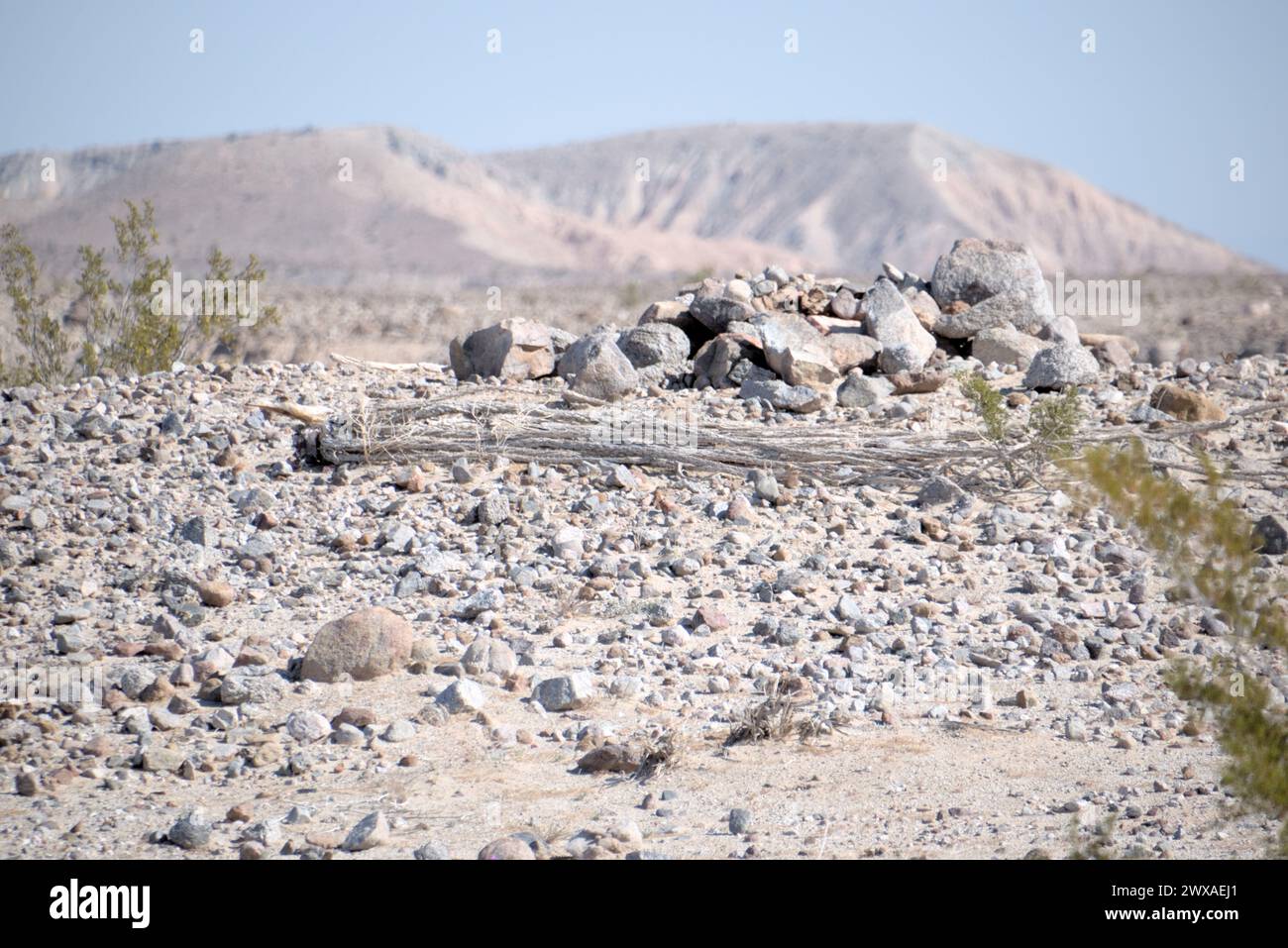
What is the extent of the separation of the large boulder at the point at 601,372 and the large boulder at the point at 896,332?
156 cm

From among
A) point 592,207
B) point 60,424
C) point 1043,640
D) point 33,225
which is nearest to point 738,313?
point 1043,640

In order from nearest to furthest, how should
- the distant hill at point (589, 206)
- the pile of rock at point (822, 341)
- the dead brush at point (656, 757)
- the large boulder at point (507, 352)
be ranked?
the dead brush at point (656, 757) → the pile of rock at point (822, 341) → the large boulder at point (507, 352) → the distant hill at point (589, 206)

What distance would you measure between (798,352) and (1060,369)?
5.29 feet

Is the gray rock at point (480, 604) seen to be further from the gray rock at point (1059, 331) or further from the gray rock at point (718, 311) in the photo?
the gray rock at point (1059, 331)

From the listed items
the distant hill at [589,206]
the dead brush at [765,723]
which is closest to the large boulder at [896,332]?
the dead brush at [765,723]

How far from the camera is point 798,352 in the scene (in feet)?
21.8

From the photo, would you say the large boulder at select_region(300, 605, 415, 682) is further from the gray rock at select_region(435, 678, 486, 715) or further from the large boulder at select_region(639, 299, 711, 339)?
the large boulder at select_region(639, 299, 711, 339)

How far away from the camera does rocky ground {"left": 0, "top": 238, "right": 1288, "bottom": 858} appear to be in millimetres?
3320

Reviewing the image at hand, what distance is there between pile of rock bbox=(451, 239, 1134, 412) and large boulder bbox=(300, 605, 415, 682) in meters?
2.61

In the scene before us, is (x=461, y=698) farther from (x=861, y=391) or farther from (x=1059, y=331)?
(x=1059, y=331)

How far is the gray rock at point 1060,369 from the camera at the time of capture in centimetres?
687

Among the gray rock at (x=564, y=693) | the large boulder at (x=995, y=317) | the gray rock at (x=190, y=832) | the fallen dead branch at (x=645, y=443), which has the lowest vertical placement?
the gray rock at (x=190, y=832)

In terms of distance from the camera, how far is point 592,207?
3413 inches

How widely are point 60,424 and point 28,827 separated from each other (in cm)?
365
